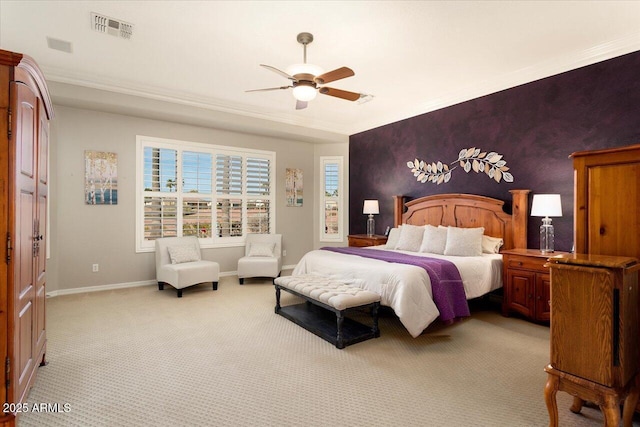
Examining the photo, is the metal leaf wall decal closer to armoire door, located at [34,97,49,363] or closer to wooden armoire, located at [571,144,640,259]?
wooden armoire, located at [571,144,640,259]

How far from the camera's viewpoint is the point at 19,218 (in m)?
1.89

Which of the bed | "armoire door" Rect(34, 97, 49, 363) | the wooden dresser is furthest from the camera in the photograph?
the bed

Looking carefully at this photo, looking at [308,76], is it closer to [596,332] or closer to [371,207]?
[596,332]

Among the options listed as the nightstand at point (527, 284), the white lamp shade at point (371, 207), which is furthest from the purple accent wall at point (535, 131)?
the nightstand at point (527, 284)

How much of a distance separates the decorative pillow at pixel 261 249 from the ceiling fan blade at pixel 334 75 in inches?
136

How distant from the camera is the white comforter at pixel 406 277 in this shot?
3131 mm

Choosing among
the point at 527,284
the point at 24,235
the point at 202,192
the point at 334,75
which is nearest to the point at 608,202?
the point at 527,284

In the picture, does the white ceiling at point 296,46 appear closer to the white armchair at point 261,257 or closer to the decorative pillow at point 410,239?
the decorative pillow at point 410,239

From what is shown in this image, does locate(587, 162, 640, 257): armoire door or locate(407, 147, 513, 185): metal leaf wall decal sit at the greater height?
locate(407, 147, 513, 185): metal leaf wall decal

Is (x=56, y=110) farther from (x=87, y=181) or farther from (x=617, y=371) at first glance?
(x=617, y=371)

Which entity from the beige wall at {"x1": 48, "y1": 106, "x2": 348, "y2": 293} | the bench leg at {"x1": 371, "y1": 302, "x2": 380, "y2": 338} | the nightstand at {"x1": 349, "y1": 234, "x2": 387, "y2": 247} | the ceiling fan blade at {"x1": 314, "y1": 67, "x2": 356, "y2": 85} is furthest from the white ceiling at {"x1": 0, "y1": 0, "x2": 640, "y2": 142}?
the bench leg at {"x1": 371, "y1": 302, "x2": 380, "y2": 338}

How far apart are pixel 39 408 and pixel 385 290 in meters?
2.75

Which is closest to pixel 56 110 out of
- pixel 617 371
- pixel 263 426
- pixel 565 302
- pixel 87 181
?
pixel 87 181

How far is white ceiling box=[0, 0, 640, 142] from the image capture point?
3037mm
